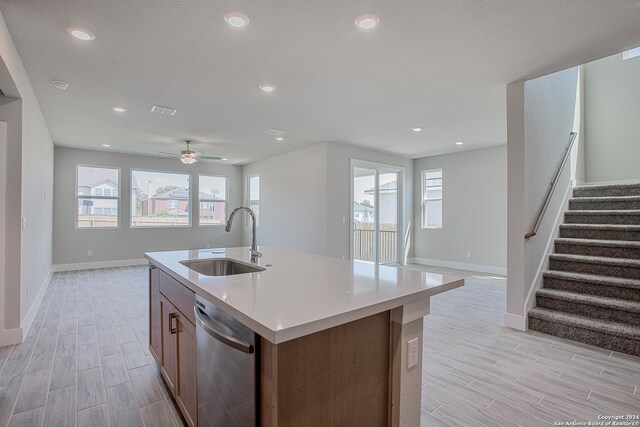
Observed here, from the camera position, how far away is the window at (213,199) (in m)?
8.34

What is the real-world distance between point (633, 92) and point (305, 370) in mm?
6752

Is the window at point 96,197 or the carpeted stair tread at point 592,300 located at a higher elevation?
the window at point 96,197

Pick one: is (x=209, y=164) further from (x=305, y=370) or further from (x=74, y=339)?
(x=305, y=370)

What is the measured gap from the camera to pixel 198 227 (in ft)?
27.0

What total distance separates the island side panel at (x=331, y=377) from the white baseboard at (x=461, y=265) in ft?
19.3

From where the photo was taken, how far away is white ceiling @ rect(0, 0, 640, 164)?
215cm

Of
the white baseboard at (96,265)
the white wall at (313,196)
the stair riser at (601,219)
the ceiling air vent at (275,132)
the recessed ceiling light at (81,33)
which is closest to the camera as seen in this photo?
the recessed ceiling light at (81,33)

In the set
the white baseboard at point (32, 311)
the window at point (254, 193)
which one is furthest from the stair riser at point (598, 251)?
the window at point (254, 193)

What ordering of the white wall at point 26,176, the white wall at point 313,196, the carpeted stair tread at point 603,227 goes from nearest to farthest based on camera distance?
the white wall at point 26,176 < the carpeted stair tread at point 603,227 < the white wall at point 313,196

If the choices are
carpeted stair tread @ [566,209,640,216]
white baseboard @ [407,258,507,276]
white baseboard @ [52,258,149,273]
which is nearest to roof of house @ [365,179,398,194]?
white baseboard @ [407,258,507,276]

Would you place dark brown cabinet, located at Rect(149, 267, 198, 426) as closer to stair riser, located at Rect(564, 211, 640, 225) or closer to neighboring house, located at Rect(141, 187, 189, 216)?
stair riser, located at Rect(564, 211, 640, 225)

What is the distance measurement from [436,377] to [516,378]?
573 mm

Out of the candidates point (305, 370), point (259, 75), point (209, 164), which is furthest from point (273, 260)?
point (209, 164)

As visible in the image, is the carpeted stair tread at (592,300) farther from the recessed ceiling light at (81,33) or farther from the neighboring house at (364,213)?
the recessed ceiling light at (81,33)
